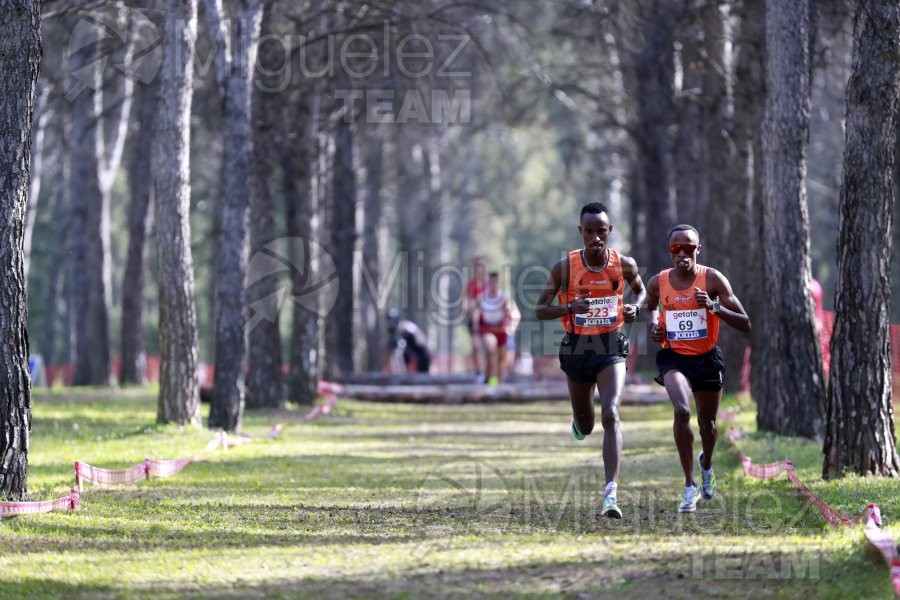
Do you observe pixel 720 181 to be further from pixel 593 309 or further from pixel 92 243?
pixel 593 309

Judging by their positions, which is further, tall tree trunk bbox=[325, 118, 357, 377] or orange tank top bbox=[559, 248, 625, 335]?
tall tree trunk bbox=[325, 118, 357, 377]

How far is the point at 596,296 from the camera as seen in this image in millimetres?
11352

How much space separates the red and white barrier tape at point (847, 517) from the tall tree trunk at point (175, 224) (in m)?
6.53

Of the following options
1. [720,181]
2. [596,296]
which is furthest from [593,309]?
[720,181]

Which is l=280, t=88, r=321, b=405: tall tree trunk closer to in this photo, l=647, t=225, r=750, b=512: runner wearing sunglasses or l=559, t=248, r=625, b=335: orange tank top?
l=559, t=248, r=625, b=335: orange tank top

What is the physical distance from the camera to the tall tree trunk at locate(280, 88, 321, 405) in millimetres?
24031

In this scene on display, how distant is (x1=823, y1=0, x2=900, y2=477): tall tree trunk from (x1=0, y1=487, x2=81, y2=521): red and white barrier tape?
19.3 ft

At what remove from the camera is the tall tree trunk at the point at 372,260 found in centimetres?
4269

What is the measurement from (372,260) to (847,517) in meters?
33.3
